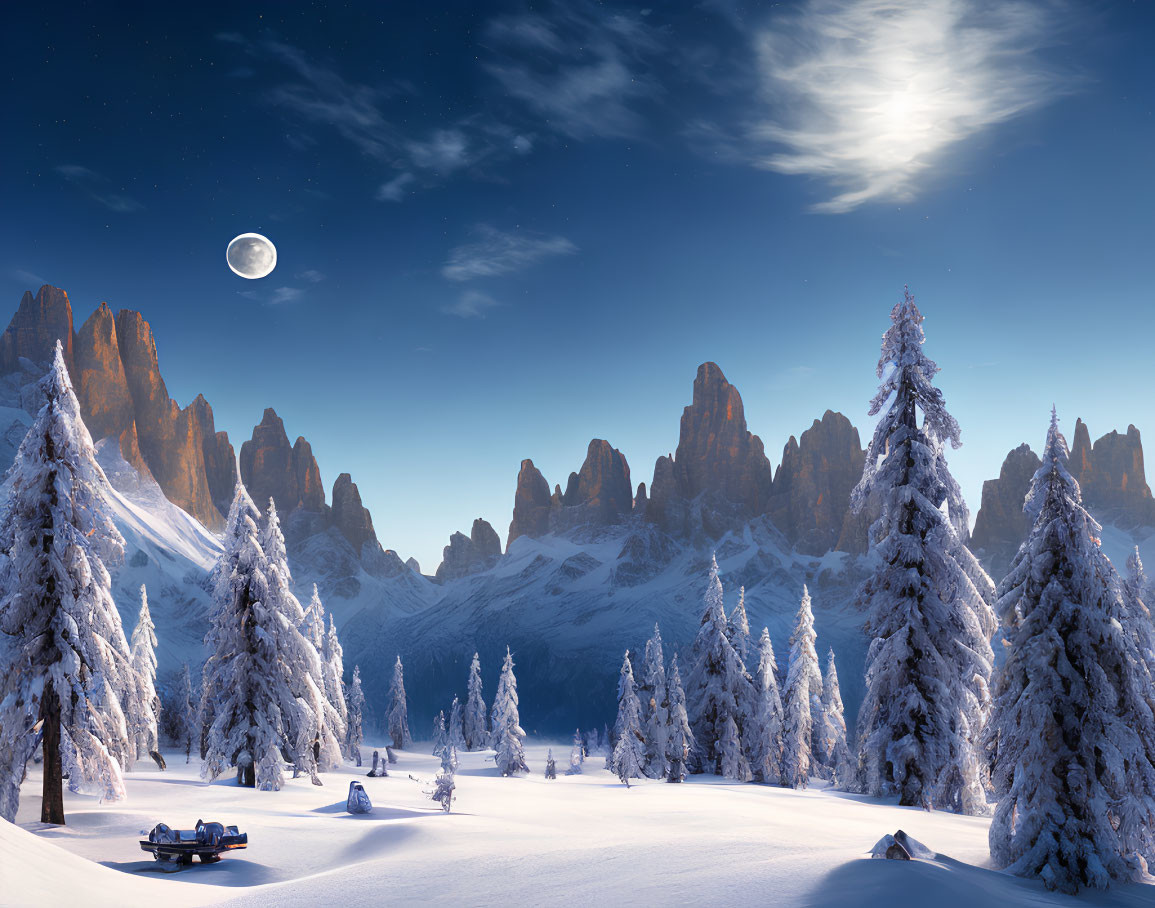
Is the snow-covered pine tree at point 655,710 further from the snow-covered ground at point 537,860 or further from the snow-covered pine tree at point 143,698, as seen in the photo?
the snow-covered pine tree at point 143,698

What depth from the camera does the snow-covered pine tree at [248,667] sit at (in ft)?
86.7

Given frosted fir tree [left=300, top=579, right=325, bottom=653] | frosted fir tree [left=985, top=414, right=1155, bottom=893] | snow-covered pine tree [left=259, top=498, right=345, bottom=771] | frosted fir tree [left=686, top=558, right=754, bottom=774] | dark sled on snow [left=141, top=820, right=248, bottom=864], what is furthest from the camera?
frosted fir tree [left=300, top=579, right=325, bottom=653]

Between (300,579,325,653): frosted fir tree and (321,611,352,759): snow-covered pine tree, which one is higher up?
(300,579,325,653): frosted fir tree

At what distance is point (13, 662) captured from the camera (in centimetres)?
1752

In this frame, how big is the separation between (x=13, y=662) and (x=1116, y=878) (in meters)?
22.3

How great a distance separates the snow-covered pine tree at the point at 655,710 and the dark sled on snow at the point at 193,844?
104 feet

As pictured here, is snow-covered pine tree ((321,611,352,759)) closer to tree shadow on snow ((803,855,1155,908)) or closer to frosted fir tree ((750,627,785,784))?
frosted fir tree ((750,627,785,784))

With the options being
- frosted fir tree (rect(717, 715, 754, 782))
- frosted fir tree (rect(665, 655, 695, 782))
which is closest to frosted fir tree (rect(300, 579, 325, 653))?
frosted fir tree (rect(665, 655, 695, 782))

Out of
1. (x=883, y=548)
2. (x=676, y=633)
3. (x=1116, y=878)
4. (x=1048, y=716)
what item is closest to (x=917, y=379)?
(x=883, y=548)

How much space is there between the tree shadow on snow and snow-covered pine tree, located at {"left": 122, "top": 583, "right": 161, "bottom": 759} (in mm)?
19162

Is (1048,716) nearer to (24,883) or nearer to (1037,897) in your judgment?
(1037,897)

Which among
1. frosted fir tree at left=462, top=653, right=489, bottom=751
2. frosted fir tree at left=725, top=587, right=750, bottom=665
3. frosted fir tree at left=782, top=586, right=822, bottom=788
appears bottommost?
frosted fir tree at left=462, top=653, right=489, bottom=751

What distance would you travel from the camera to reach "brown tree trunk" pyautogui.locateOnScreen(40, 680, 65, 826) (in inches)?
671

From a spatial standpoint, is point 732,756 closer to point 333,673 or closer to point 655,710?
point 655,710
